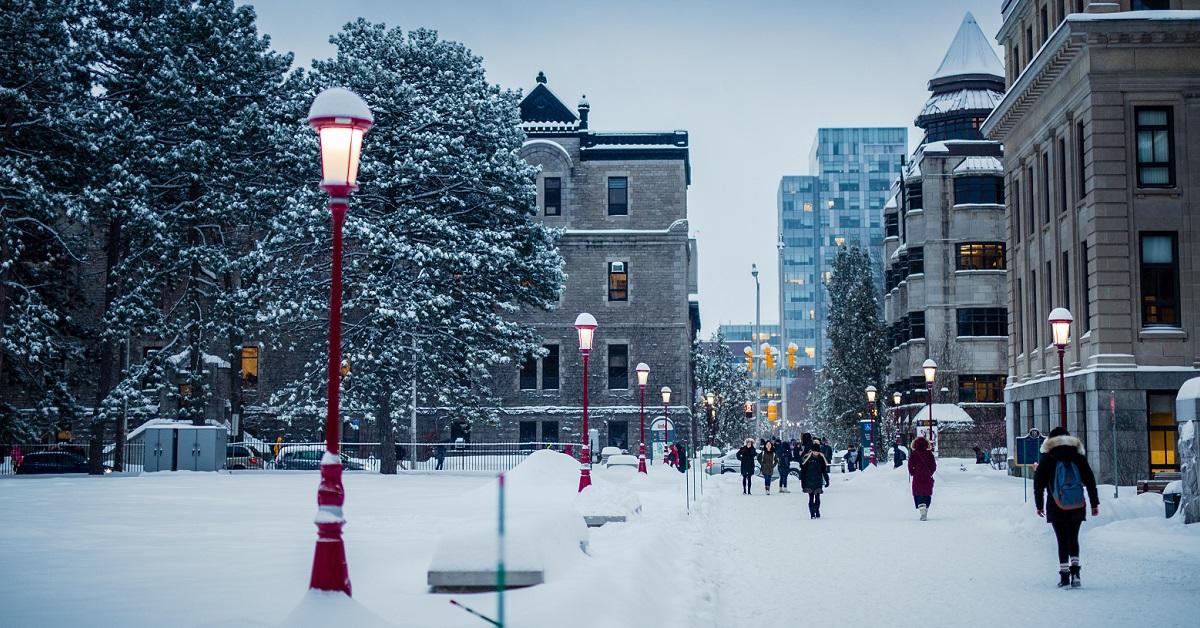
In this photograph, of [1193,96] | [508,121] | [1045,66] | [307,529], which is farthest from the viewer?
[508,121]

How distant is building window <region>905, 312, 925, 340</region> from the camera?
64.3 m

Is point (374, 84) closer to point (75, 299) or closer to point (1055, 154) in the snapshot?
point (75, 299)

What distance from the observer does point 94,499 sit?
24.5m

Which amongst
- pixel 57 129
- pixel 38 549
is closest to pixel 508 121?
pixel 57 129

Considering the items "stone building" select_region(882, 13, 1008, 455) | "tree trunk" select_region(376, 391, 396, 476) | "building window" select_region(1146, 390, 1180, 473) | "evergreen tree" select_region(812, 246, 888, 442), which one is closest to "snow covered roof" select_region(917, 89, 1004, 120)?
"stone building" select_region(882, 13, 1008, 455)

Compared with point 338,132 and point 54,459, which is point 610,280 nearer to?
point 54,459

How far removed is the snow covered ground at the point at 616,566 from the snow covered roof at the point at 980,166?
4004 cm

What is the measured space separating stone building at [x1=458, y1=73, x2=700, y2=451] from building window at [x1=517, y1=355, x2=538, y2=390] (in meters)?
0.06

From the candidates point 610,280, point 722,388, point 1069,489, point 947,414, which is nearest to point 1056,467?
point 1069,489

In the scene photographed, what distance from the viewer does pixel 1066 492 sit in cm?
→ 1277

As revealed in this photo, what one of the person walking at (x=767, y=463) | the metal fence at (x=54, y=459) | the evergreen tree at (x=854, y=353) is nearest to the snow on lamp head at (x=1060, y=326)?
the person walking at (x=767, y=463)

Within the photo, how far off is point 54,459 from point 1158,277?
3781 cm

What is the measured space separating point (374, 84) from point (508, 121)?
5.12 m

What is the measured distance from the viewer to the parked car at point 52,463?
41.2 meters
